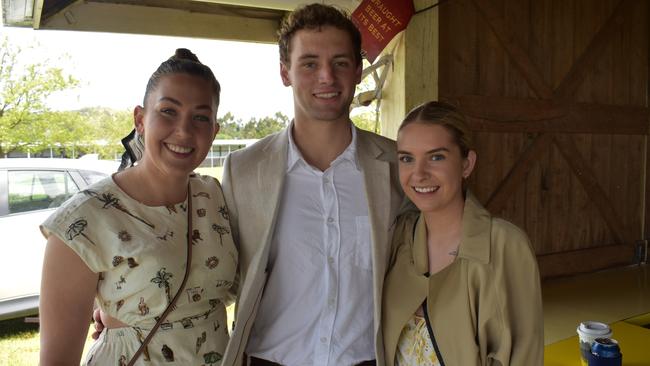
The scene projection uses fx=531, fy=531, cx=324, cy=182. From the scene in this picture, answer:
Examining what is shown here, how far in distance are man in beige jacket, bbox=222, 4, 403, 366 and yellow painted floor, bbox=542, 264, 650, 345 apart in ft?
10.3

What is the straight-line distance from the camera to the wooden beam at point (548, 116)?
521 centimetres

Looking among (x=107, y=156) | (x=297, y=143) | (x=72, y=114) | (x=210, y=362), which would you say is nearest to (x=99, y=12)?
(x=297, y=143)

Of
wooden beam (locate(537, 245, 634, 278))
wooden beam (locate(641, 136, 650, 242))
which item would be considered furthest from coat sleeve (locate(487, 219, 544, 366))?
wooden beam (locate(641, 136, 650, 242))

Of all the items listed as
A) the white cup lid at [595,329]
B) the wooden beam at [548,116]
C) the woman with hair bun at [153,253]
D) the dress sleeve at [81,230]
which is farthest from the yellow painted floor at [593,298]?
the dress sleeve at [81,230]

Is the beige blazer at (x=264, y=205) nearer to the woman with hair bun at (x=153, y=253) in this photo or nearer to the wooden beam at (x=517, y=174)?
the woman with hair bun at (x=153, y=253)

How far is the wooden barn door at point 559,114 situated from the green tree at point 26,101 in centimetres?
662

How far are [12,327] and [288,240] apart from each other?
504 cm

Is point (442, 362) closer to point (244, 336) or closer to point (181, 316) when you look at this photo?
point (244, 336)

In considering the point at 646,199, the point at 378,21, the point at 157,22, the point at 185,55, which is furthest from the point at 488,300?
the point at 646,199

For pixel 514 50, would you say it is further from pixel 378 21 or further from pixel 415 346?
pixel 415 346

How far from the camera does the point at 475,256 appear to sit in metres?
1.64

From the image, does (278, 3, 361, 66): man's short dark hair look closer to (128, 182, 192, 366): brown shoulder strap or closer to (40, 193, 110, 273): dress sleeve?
(128, 182, 192, 366): brown shoulder strap

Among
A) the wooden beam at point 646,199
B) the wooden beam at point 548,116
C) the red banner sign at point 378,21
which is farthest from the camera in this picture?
the wooden beam at point 646,199

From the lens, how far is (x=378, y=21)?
4.05 m
